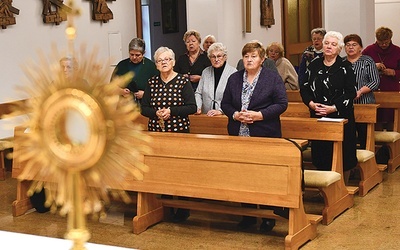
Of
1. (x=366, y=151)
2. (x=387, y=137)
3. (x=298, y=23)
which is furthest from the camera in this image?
(x=298, y=23)

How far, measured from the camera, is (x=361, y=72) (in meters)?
7.60

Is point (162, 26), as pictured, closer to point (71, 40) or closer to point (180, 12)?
point (180, 12)

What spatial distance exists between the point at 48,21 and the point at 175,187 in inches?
148

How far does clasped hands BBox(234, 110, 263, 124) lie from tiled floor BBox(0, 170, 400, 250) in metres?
0.92

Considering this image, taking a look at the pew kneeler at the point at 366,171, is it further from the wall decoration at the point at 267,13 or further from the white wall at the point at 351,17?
the white wall at the point at 351,17

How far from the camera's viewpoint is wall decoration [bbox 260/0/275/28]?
1198 centimetres

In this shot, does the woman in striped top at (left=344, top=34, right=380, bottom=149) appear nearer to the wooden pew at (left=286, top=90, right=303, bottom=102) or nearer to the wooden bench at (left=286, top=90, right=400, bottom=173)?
the wooden bench at (left=286, top=90, right=400, bottom=173)

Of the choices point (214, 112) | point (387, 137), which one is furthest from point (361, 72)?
point (214, 112)

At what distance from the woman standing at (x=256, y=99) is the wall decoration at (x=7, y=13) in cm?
333

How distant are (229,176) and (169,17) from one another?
8038 mm

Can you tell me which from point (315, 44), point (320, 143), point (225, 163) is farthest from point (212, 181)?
point (315, 44)

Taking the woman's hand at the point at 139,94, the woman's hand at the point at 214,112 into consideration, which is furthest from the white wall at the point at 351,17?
the woman's hand at the point at 214,112

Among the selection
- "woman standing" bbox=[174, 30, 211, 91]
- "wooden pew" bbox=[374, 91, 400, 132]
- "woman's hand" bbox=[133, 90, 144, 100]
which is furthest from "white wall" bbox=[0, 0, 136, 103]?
"wooden pew" bbox=[374, 91, 400, 132]

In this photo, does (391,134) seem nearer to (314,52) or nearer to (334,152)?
(314,52)
